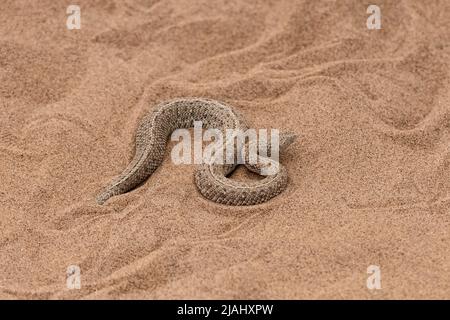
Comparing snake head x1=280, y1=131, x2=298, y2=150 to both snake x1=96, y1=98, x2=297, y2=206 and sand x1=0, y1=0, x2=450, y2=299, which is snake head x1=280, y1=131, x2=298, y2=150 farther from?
sand x1=0, y1=0, x2=450, y2=299

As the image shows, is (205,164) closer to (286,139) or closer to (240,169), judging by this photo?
(240,169)

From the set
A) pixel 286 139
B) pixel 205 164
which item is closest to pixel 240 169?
pixel 205 164

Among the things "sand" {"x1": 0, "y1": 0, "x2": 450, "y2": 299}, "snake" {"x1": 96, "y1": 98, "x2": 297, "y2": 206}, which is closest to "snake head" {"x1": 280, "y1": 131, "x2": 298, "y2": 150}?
"snake" {"x1": 96, "y1": 98, "x2": 297, "y2": 206}

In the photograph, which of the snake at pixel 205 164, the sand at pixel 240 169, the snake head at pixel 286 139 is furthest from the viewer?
the snake head at pixel 286 139

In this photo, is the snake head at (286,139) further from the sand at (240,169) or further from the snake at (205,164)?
the sand at (240,169)

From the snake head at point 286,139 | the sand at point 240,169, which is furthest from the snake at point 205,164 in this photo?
the sand at point 240,169

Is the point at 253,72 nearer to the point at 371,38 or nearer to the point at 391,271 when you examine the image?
the point at 371,38
